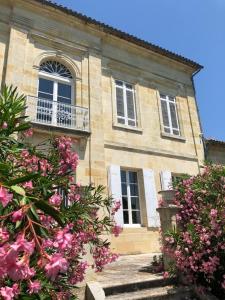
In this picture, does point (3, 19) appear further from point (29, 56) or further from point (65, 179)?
point (65, 179)

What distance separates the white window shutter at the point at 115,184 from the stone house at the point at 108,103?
35 millimetres

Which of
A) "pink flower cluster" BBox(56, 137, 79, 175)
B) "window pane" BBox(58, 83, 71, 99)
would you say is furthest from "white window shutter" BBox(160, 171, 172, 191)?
"pink flower cluster" BBox(56, 137, 79, 175)

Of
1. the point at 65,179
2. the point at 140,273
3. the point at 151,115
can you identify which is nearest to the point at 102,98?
the point at 151,115

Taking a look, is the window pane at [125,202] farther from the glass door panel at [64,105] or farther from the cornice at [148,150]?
the glass door panel at [64,105]

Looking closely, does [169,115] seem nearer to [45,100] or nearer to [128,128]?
[128,128]

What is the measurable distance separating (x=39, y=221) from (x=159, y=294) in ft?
13.9

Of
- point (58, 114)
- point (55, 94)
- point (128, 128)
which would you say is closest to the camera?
point (58, 114)

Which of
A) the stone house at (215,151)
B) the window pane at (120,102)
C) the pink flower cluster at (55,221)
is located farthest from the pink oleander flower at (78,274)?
the stone house at (215,151)

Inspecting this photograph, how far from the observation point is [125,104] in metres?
12.3

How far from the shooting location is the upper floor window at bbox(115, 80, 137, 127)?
12023mm

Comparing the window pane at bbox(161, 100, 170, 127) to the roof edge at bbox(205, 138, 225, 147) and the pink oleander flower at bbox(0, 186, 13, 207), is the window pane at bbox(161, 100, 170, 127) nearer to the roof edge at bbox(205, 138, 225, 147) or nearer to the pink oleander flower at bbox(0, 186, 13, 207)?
the roof edge at bbox(205, 138, 225, 147)

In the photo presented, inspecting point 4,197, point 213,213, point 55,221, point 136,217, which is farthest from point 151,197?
point 4,197

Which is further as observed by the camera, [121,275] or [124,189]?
[124,189]

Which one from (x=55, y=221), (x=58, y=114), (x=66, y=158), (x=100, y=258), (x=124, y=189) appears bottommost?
(x=100, y=258)
